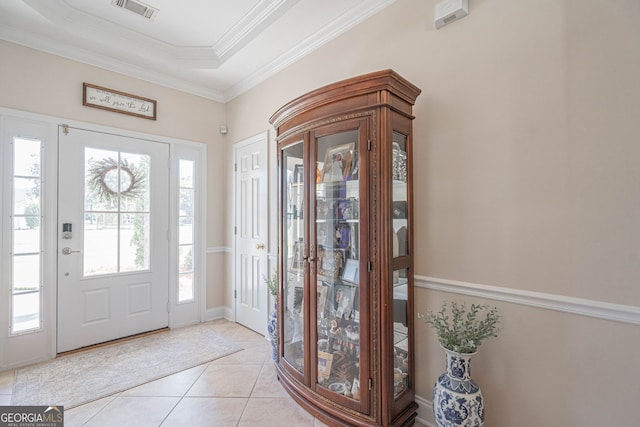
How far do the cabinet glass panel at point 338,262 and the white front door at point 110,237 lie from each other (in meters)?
2.35

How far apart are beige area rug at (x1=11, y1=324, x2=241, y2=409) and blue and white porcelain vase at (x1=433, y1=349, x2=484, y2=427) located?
2025 mm

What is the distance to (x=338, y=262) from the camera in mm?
1834

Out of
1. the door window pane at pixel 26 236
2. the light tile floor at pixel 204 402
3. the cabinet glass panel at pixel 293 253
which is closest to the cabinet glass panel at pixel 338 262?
the cabinet glass panel at pixel 293 253

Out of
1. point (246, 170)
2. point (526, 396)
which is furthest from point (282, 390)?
point (246, 170)

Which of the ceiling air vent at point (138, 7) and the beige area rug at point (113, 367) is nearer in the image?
the beige area rug at point (113, 367)

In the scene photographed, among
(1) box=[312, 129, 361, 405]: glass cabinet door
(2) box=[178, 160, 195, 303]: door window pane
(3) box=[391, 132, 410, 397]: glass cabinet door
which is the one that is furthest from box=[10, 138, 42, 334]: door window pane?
(3) box=[391, 132, 410, 397]: glass cabinet door

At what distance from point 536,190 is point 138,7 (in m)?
A: 3.18

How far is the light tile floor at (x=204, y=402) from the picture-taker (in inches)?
73.1

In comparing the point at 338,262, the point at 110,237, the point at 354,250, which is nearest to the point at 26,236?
the point at 110,237

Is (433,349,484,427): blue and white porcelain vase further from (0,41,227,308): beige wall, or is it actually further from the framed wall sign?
the framed wall sign

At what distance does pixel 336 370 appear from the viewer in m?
1.82

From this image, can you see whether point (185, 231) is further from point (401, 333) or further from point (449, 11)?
point (449, 11)

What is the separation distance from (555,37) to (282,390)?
2.72 meters

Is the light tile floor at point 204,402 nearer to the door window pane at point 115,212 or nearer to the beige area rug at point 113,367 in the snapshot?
the beige area rug at point 113,367
